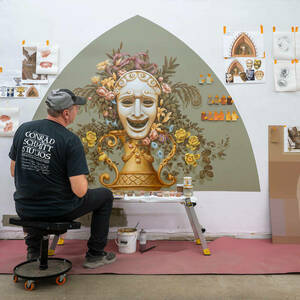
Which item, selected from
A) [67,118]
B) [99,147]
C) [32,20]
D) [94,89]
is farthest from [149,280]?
[32,20]

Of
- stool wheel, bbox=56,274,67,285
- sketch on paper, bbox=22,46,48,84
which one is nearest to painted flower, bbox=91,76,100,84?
sketch on paper, bbox=22,46,48,84

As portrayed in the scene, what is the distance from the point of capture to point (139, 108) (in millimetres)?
2971

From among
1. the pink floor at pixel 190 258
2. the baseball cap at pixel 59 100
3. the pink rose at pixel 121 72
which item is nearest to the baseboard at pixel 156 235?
the pink floor at pixel 190 258

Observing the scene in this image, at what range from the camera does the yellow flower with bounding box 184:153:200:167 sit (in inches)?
116

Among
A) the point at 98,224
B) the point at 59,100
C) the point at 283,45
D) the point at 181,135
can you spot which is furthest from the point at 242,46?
the point at 98,224

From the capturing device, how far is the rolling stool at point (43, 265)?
5.88ft

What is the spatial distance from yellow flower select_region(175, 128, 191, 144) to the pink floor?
0.96 m

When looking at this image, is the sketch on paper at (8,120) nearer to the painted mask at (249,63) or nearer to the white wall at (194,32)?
the white wall at (194,32)

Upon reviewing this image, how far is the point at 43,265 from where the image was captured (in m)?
1.91

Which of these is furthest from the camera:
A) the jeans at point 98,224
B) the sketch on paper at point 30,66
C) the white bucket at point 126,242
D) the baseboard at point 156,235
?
the sketch on paper at point 30,66

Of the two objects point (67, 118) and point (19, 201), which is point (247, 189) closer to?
point (67, 118)

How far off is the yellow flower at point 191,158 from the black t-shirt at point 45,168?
1300mm

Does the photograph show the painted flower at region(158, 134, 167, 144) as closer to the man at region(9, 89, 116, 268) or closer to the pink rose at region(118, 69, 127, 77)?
the pink rose at region(118, 69, 127, 77)

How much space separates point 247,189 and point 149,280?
4.73 feet
